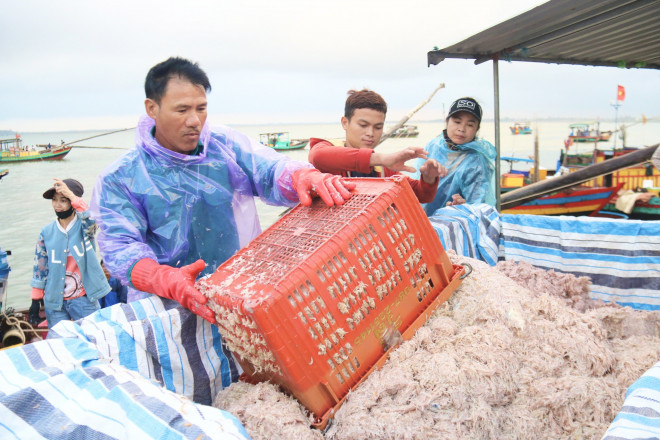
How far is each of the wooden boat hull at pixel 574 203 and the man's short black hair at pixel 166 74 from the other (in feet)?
21.8

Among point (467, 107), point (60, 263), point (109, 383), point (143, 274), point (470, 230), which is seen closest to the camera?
point (109, 383)

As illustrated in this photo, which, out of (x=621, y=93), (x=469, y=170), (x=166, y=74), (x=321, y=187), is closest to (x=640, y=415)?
(x=321, y=187)

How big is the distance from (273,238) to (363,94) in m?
1.70

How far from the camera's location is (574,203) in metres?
7.79

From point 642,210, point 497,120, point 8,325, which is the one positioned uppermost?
point 497,120

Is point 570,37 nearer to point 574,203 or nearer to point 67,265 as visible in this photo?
point 67,265

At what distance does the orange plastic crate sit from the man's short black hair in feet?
2.80

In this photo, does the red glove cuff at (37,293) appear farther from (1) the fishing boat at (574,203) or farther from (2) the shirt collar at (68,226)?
(1) the fishing boat at (574,203)

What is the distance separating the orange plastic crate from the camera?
1273 mm

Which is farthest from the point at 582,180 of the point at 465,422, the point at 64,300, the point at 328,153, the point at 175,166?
the point at 64,300

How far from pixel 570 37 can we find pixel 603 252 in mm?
1909

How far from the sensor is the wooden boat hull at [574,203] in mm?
7602

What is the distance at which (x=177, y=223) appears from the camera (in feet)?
6.62

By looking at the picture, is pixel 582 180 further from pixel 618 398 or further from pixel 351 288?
pixel 351 288
